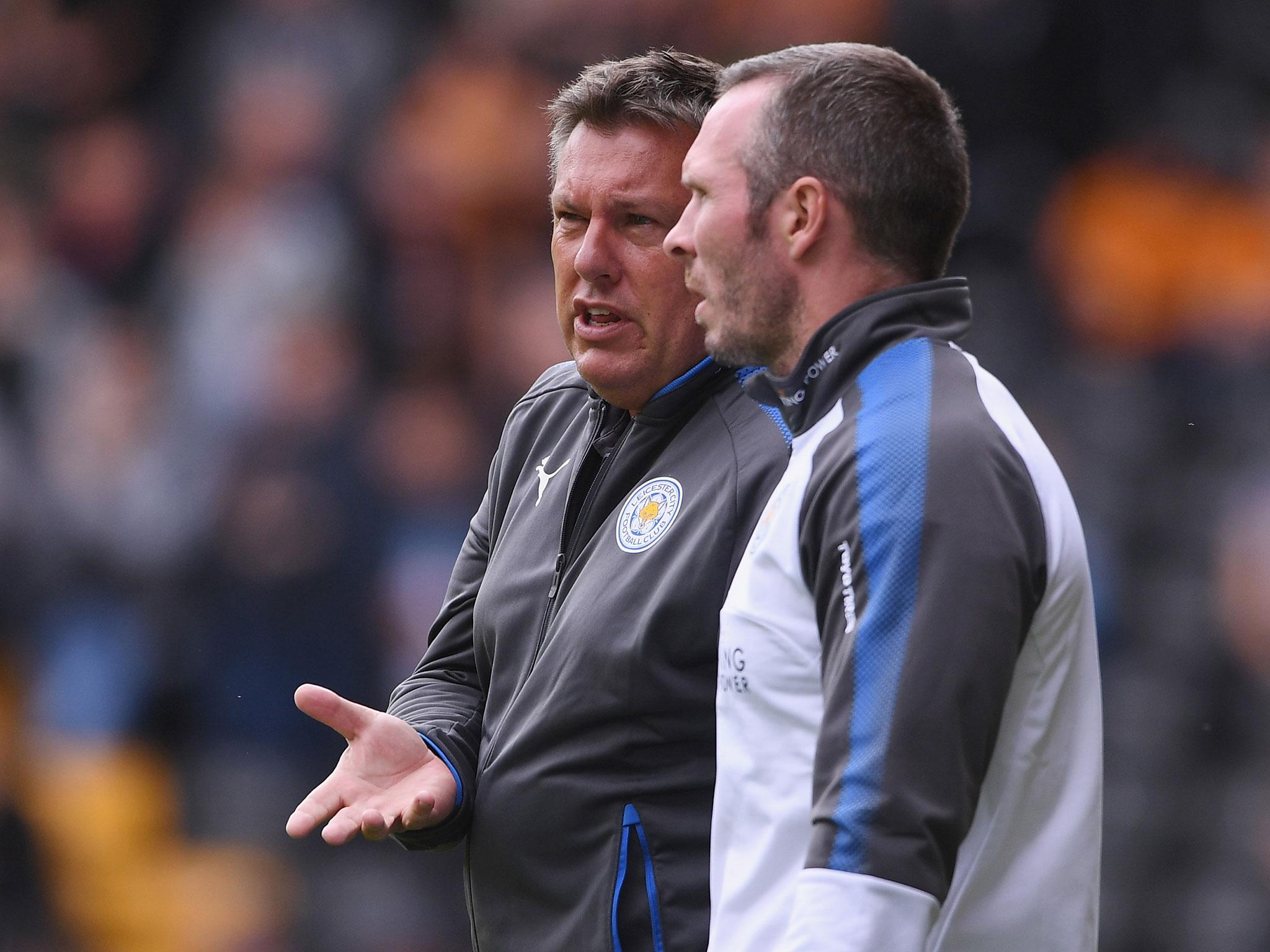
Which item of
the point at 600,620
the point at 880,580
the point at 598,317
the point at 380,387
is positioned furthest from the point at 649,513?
the point at 380,387

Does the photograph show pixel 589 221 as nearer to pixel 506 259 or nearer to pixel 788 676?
pixel 788 676

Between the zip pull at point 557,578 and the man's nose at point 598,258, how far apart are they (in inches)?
16.5

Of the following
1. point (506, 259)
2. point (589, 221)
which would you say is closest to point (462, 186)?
point (506, 259)

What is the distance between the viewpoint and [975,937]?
1657mm

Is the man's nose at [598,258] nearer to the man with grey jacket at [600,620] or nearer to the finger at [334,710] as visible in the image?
the man with grey jacket at [600,620]

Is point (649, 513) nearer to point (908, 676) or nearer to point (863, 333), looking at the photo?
point (863, 333)

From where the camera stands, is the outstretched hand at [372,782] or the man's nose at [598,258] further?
the man's nose at [598,258]

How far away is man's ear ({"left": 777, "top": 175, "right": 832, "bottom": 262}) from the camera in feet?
5.92

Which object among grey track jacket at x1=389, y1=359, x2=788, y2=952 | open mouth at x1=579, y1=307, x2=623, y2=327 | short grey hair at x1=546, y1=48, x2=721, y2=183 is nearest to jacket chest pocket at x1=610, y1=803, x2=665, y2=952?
grey track jacket at x1=389, y1=359, x2=788, y2=952

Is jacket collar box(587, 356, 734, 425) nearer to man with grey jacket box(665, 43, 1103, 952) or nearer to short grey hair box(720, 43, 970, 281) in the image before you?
man with grey jacket box(665, 43, 1103, 952)

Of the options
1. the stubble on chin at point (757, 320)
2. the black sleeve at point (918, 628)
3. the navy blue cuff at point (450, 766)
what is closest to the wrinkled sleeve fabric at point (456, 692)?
the navy blue cuff at point (450, 766)

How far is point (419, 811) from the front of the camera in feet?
7.50

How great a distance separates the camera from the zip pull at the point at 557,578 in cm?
238

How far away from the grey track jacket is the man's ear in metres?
0.39
